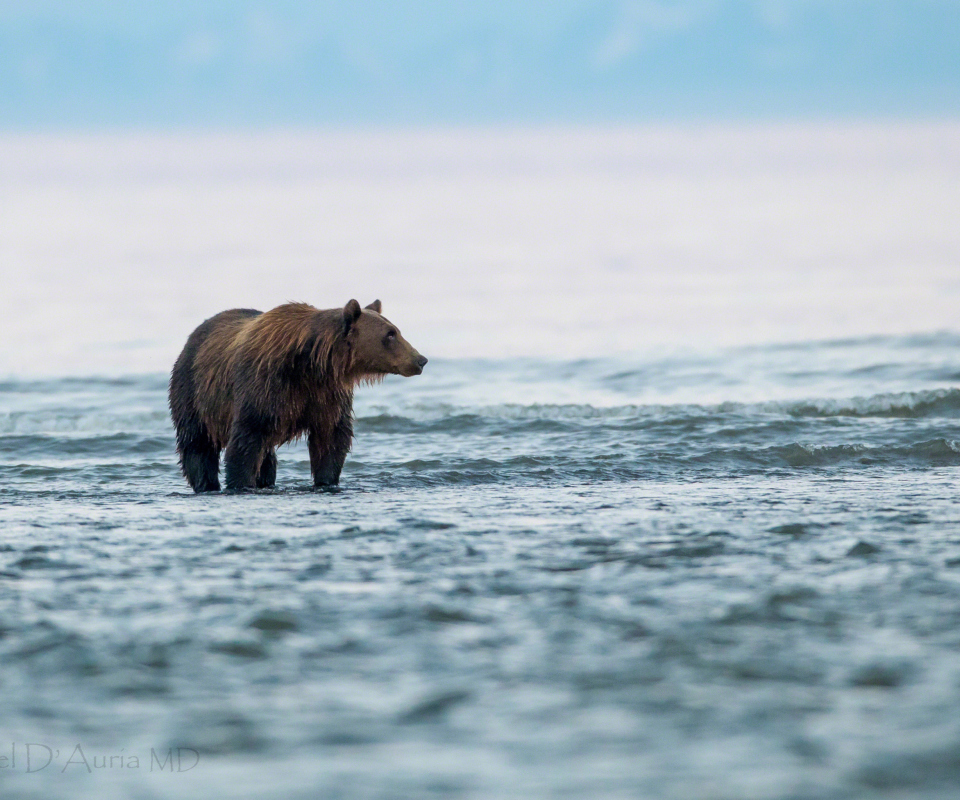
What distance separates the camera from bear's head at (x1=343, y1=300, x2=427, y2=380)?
887cm

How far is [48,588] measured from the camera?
216 inches

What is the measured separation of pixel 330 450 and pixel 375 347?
2.65 ft

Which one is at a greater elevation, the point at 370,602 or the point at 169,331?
the point at 169,331

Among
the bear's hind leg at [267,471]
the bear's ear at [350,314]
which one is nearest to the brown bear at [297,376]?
the bear's ear at [350,314]

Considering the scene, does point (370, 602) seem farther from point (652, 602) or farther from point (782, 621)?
point (782, 621)

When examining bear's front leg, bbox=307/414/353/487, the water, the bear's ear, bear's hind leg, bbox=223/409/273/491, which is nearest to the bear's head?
the bear's ear

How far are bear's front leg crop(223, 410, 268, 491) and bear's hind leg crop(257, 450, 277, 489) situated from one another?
0.61 metres

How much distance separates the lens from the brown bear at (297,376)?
8828mm

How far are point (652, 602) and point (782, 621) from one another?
1.69 feet

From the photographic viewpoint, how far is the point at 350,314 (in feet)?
29.0

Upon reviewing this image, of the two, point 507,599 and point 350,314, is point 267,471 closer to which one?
point 350,314

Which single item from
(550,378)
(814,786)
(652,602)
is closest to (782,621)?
(652,602)

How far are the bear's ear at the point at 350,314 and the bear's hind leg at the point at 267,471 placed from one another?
1.29 meters

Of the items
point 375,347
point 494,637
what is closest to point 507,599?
point 494,637
